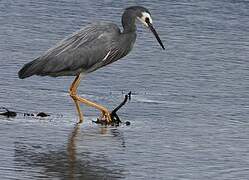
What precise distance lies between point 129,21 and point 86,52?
83cm

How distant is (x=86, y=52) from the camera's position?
11.8 meters

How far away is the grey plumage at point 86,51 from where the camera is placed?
451 inches

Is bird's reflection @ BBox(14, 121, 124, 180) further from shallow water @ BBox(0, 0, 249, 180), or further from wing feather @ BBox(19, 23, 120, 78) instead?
wing feather @ BBox(19, 23, 120, 78)

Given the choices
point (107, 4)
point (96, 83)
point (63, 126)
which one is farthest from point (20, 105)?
point (107, 4)

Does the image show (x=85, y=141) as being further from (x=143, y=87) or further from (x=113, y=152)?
(x=143, y=87)

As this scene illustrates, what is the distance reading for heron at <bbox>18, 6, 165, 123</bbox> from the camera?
11438 mm

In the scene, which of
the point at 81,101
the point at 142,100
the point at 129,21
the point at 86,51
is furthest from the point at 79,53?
the point at 142,100

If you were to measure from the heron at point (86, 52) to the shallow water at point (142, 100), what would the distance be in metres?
0.39

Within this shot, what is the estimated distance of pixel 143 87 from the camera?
13.0 meters

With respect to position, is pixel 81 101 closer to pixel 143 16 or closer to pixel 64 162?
pixel 143 16

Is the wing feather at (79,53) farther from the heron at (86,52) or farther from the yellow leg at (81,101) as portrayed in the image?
the yellow leg at (81,101)

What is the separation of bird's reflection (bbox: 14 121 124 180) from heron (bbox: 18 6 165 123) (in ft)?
5.15

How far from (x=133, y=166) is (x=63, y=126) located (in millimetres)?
1853

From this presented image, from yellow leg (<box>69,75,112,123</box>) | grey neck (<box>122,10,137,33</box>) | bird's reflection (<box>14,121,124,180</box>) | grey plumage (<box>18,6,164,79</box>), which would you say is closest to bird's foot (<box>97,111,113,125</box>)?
yellow leg (<box>69,75,112,123</box>)
